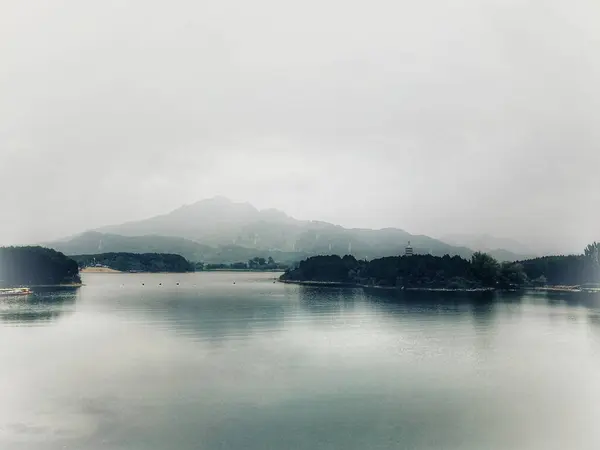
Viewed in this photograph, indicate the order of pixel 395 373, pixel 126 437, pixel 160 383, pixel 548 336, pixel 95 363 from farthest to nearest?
pixel 548 336
pixel 95 363
pixel 395 373
pixel 160 383
pixel 126 437

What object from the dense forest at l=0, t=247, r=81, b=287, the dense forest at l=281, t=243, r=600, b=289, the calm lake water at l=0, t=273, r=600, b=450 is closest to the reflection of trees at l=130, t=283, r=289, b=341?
the calm lake water at l=0, t=273, r=600, b=450

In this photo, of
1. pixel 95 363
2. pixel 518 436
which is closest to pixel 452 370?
pixel 518 436

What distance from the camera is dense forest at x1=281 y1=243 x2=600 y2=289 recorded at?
133050mm

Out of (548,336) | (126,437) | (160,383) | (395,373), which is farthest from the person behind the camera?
(548,336)

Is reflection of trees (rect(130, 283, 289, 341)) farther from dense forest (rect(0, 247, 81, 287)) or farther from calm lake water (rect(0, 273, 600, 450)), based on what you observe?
dense forest (rect(0, 247, 81, 287))

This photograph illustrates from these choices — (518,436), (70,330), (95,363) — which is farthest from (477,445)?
(70,330)

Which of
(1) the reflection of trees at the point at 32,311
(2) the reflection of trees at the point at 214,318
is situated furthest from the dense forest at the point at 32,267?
(2) the reflection of trees at the point at 214,318

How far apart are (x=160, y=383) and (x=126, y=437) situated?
914 centimetres

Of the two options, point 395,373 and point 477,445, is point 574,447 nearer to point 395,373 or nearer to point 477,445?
point 477,445

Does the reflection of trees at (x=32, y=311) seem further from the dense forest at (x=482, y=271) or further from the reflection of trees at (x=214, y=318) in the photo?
the dense forest at (x=482, y=271)

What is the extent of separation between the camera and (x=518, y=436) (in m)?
21.4

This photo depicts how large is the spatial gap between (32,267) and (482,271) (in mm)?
114723

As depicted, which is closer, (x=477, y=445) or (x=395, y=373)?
(x=477, y=445)

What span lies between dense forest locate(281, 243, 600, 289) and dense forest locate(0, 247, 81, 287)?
284 ft
